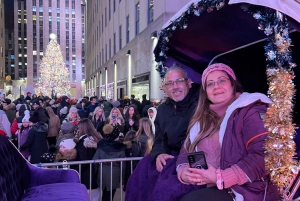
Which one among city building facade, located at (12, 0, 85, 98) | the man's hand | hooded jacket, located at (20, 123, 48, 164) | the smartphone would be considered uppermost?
city building facade, located at (12, 0, 85, 98)

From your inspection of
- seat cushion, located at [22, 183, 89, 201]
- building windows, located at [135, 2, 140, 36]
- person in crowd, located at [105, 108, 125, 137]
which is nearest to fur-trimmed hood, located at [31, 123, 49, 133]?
person in crowd, located at [105, 108, 125, 137]

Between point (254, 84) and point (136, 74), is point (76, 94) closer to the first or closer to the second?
point (136, 74)

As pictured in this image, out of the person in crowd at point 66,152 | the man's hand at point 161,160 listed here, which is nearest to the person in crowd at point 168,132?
the man's hand at point 161,160

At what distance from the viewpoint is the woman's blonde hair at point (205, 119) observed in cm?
263

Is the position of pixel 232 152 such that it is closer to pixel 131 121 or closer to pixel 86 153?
pixel 86 153

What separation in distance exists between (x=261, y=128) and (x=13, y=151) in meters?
3.72

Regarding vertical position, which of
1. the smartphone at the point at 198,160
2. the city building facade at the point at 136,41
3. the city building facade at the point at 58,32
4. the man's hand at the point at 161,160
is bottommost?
the man's hand at the point at 161,160

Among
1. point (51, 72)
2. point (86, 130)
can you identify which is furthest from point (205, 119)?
point (51, 72)

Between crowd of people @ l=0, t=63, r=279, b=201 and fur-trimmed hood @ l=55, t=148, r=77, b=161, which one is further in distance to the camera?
fur-trimmed hood @ l=55, t=148, r=77, b=161

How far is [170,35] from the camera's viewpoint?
12.9 feet

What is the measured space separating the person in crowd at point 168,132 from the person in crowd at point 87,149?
170 cm

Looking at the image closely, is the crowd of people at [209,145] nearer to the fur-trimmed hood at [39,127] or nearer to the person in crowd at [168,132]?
the person in crowd at [168,132]

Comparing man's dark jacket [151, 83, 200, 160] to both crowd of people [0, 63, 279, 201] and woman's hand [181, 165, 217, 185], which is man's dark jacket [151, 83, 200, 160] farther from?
woman's hand [181, 165, 217, 185]

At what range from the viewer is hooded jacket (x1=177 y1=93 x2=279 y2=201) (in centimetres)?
220
